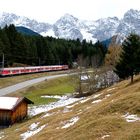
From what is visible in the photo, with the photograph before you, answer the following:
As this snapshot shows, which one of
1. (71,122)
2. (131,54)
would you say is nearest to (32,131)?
(71,122)

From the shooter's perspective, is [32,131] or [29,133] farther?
[32,131]

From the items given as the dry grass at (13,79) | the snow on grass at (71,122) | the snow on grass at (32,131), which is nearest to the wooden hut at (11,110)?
the snow on grass at (32,131)

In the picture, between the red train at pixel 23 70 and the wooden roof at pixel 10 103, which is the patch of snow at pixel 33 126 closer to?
the wooden roof at pixel 10 103

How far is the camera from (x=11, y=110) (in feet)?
181

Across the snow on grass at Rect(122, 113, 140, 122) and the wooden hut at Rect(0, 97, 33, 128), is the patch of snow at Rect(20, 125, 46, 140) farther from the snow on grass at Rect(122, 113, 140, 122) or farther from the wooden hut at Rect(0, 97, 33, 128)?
the wooden hut at Rect(0, 97, 33, 128)

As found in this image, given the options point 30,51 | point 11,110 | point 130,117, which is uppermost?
point 30,51

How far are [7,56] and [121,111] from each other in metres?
115

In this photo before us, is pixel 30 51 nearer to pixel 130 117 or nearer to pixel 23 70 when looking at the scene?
pixel 23 70

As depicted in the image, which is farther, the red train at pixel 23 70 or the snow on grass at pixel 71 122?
the red train at pixel 23 70

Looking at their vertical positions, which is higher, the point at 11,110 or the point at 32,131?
the point at 11,110

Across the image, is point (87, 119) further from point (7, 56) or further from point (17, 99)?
point (7, 56)

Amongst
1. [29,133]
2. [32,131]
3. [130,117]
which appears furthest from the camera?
[32,131]

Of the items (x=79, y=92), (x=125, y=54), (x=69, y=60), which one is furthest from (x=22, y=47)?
(x=125, y=54)

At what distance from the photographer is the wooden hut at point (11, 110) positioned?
55.6 metres
